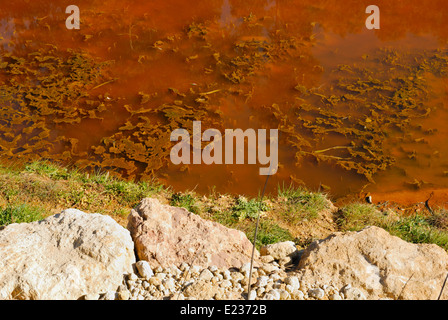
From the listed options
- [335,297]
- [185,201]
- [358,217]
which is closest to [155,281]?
[335,297]

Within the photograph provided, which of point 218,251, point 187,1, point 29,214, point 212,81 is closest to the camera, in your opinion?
point 218,251

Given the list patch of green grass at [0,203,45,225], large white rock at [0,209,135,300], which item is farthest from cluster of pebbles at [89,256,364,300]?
patch of green grass at [0,203,45,225]

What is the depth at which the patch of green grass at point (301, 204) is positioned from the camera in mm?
3727

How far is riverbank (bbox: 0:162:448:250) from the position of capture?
11.4 feet

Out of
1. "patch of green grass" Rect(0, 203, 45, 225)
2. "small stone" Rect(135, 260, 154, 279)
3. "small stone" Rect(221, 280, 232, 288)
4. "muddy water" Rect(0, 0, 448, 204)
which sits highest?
"muddy water" Rect(0, 0, 448, 204)

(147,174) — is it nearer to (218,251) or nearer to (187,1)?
(218,251)

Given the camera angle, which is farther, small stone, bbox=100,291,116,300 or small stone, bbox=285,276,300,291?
small stone, bbox=285,276,300,291

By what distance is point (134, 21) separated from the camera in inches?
280

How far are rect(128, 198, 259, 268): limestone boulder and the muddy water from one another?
1560 mm

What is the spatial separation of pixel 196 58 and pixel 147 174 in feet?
8.20

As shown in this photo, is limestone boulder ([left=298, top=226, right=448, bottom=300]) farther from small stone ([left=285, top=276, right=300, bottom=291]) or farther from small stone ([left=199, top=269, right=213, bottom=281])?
small stone ([left=199, top=269, right=213, bottom=281])

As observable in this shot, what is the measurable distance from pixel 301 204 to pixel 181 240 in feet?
5.53

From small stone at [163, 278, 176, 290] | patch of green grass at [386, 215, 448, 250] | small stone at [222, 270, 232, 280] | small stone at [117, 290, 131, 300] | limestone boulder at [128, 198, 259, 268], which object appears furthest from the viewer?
patch of green grass at [386, 215, 448, 250]

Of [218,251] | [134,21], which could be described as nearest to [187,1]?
[134,21]
